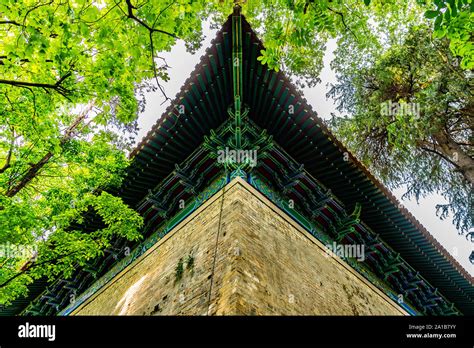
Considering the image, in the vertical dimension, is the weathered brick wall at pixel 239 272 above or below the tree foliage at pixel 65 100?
Result: below

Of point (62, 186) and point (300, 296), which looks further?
point (62, 186)

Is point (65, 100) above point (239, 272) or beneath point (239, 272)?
above

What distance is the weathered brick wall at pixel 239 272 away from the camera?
14.6 feet

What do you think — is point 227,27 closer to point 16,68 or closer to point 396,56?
point 16,68

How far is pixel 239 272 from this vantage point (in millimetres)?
4410

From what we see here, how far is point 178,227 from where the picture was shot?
273 inches

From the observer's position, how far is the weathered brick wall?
445cm

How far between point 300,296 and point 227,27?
4324 mm

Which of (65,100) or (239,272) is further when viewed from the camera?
(65,100)

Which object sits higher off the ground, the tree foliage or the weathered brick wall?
the tree foliage

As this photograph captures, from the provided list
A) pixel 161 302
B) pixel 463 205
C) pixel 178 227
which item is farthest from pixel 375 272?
pixel 161 302
